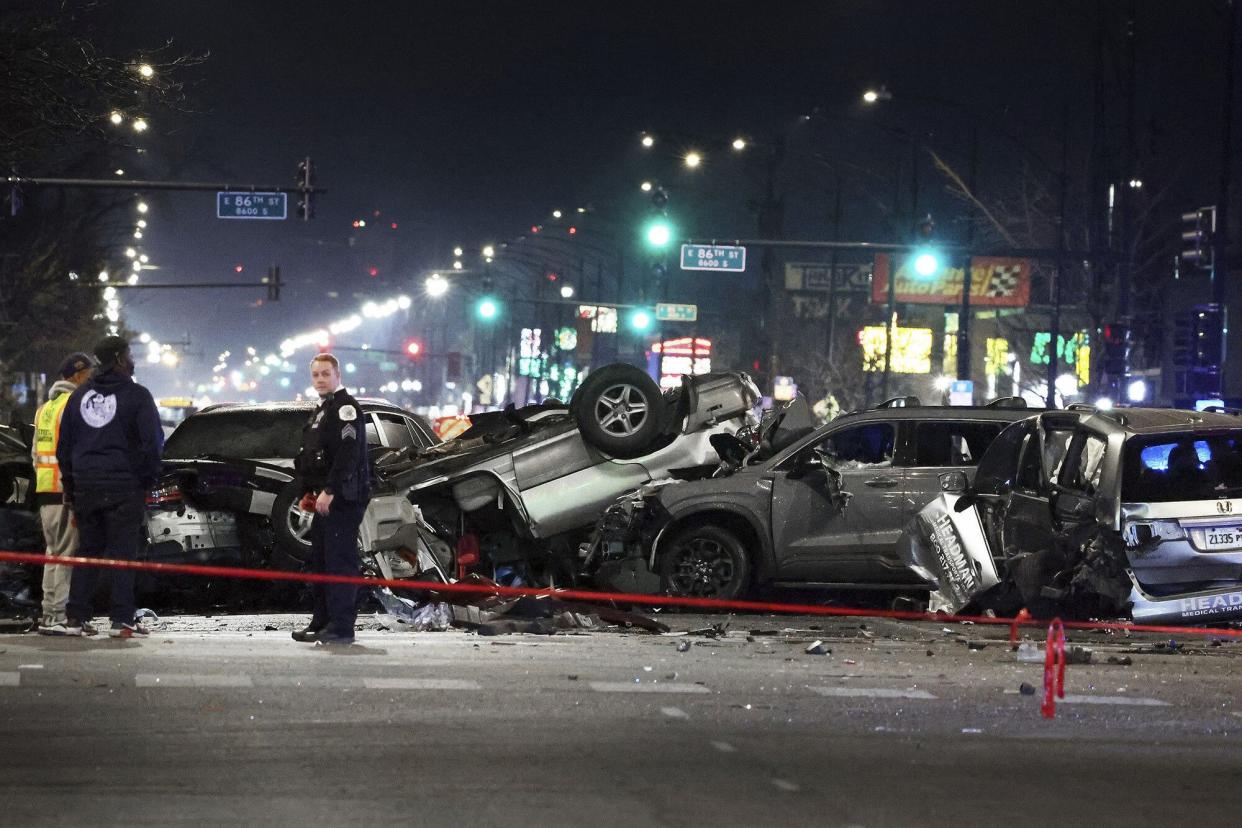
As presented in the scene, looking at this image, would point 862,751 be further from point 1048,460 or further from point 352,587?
point 1048,460

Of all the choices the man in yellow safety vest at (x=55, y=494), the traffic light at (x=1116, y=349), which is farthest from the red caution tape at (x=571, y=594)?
the traffic light at (x=1116, y=349)

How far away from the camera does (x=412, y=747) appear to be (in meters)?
6.98

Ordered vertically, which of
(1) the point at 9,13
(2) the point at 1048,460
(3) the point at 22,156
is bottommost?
(2) the point at 1048,460

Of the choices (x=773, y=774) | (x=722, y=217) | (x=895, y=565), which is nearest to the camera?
(x=773, y=774)

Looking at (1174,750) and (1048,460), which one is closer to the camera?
(1174,750)

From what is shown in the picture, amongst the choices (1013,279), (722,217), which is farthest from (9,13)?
(722,217)

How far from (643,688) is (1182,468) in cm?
467

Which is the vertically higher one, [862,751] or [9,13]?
[9,13]

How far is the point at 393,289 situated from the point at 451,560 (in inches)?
6772

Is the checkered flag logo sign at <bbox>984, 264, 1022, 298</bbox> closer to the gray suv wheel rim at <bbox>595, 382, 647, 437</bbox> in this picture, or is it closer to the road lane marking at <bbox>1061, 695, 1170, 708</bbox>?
the gray suv wheel rim at <bbox>595, 382, 647, 437</bbox>

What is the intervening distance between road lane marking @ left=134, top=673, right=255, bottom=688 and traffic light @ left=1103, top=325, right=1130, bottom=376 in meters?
25.3

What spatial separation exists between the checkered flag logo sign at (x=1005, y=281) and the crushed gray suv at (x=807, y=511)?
50998 mm

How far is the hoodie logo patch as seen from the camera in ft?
35.5

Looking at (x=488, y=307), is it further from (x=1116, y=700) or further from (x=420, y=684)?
(x=1116, y=700)
